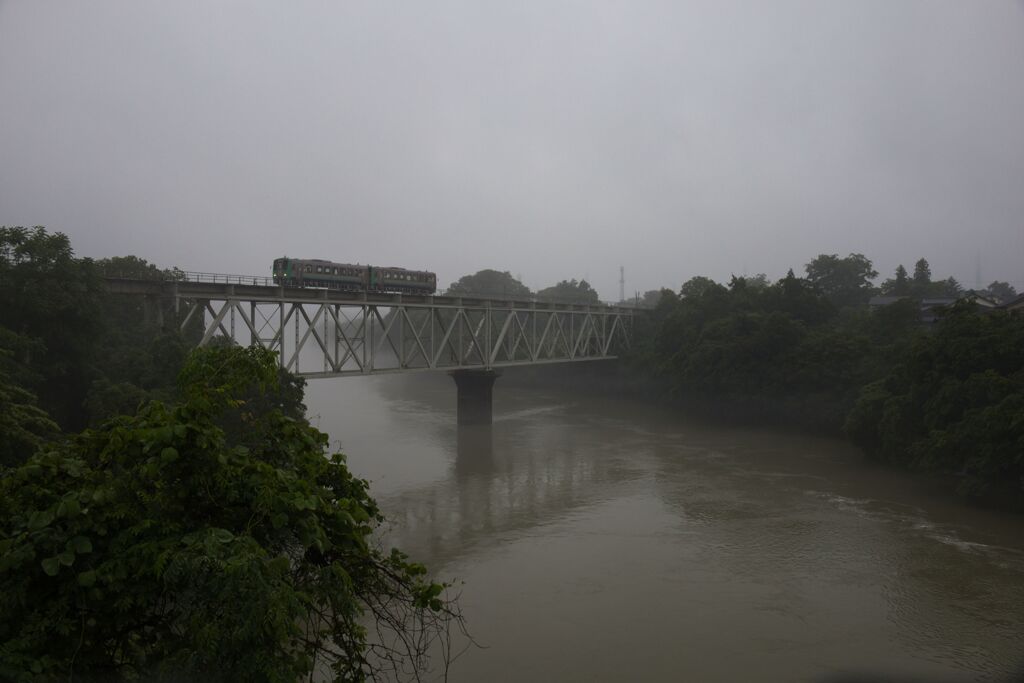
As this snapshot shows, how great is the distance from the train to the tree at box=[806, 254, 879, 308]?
42.4 meters

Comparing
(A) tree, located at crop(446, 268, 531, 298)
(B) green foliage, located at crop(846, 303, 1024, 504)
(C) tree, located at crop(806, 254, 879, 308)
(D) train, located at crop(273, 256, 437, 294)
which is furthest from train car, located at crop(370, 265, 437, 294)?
(A) tree, located at crop(446, 268, 531, 298)

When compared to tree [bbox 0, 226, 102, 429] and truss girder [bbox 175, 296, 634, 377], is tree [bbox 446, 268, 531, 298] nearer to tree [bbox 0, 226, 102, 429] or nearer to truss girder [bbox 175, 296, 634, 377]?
truss girder [bbox 175, 296, 634, 377]

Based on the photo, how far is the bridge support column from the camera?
33.2 meters

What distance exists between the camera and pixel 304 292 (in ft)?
80.3

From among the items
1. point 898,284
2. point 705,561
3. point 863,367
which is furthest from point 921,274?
point 705,561

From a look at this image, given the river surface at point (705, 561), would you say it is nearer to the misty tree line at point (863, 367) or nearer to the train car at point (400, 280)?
the misty tree line at point (863, 367)

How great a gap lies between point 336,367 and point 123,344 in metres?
7.29

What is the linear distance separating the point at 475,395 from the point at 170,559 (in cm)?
2957

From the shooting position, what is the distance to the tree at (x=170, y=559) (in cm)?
365

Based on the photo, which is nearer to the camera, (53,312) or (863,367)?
(53,312)

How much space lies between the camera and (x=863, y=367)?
104 feet

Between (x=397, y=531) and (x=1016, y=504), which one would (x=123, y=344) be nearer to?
(x=397, y=531)

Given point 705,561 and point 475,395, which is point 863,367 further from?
point 705,561

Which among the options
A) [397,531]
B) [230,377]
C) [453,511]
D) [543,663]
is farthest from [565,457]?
[230,377]
